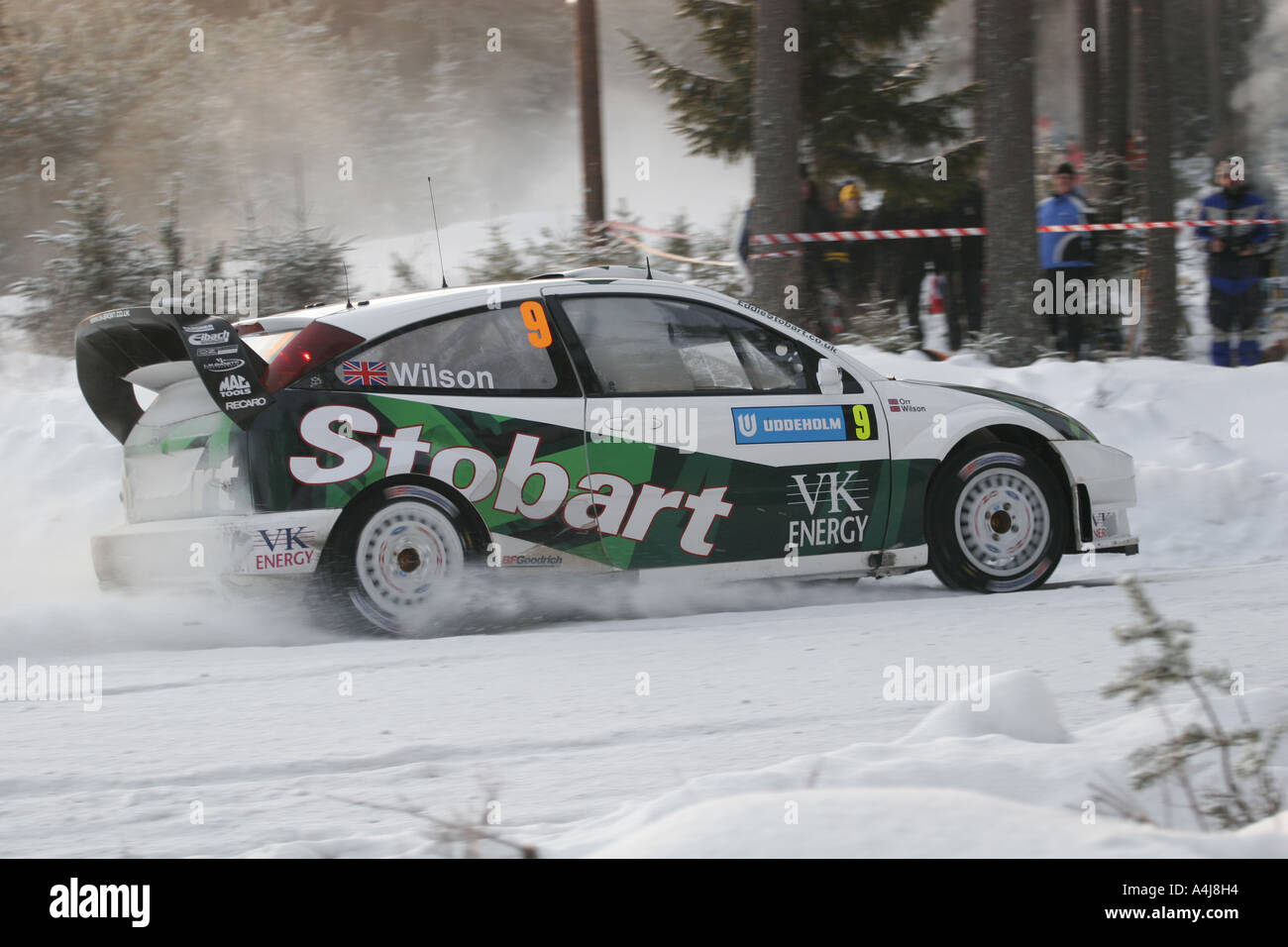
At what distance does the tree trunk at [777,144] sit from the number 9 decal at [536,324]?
5755mm

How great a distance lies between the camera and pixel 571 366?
6141 millimetres

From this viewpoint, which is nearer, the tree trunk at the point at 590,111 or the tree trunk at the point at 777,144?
the tree trunk at the point at 777,144

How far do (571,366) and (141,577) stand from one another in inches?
78.9

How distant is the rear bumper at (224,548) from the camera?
5637 mm

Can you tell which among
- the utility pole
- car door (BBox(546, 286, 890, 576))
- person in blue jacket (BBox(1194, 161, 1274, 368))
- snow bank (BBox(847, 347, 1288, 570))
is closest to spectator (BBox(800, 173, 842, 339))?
snow bank (BBox(847, 347, 1288, 570))

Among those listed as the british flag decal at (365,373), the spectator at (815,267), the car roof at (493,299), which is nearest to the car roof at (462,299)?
the car roof at (493,299)

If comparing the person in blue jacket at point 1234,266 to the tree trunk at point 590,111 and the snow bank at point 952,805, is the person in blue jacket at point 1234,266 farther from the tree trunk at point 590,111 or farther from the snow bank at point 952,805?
the snow bank at point 952,805

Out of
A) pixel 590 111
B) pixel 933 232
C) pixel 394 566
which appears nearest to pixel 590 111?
pixel 590 111

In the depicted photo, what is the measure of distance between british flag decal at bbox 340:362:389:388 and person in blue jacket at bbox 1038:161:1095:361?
26.8ft

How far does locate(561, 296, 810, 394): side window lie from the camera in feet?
20.4

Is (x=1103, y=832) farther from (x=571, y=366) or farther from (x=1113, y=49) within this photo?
(x=1113, y=49)

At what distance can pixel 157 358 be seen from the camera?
6.04 metres

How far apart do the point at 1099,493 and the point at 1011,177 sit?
19.4 feet
